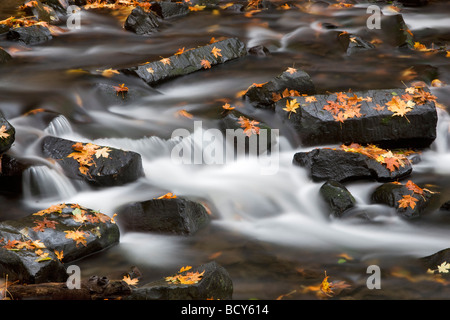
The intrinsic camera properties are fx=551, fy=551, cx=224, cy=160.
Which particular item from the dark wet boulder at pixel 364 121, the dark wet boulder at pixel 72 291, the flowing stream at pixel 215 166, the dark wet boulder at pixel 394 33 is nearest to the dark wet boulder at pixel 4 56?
the flowing stream at pixel 215 166

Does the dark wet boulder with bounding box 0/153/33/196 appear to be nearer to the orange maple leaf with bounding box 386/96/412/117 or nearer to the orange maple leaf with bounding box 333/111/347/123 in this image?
the orange maple leaf with bounding box 333/111/347/123

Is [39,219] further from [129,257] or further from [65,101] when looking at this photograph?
[65,101]

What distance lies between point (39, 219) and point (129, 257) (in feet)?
3.07

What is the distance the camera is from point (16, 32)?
34.5 feet

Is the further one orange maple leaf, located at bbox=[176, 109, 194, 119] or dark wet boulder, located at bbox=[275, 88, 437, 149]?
orange maple leaf, located at bbox=[176, 109, 194, 119]

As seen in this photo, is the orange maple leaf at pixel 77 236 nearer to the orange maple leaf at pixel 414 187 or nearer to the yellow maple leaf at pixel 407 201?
the yellow maple leaf at pixel 407 201

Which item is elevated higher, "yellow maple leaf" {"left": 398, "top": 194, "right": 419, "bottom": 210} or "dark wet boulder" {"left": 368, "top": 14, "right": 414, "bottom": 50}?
"dark wet boulder" {"left": 368, "top": 14, "right": 414, "bottom": 50}

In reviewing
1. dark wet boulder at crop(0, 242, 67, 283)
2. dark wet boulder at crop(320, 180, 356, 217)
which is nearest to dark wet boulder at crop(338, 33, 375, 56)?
dark wet boulder at crop(320, 180, 356, 217)

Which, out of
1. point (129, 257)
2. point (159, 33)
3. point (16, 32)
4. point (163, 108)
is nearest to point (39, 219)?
point (129, 257)

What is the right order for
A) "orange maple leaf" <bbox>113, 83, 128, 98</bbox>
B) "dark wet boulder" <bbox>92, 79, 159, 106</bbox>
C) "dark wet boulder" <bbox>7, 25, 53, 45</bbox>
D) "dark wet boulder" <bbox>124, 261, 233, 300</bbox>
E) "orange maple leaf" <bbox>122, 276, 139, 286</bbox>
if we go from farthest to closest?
"dark wet boulder" <bbox>7, 25, 53, 45</bbox>, "orange maple leaf" <bbox>113, 83, 128, 98</bbox>, "dark wet boulder" <bbox>92, 79, 159, 106</bbox>, "orange maple leaf" <bbox>122, 276, 139, 286</bbox>, "dark wet boulder" <bbox>124, 261, 233, 300</bbox>

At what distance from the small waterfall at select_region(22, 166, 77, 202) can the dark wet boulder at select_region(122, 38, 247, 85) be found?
322cm

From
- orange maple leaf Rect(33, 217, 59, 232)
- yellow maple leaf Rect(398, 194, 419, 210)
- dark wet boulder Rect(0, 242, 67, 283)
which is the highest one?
dark wet boulder Rect(0, 242, 67, 283)

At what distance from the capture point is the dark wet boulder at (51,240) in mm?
4258

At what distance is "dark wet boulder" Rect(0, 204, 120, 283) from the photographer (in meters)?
4.26
